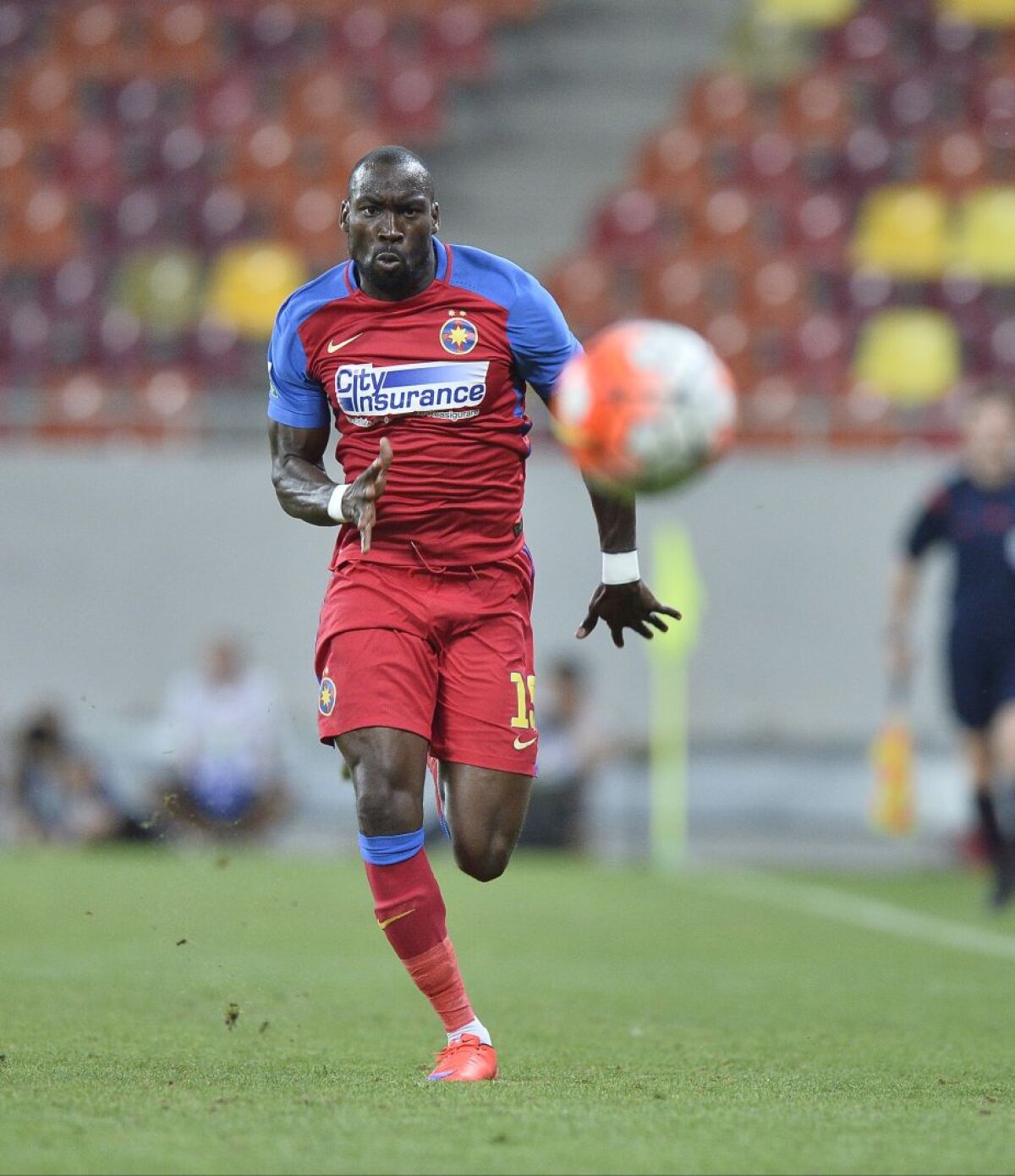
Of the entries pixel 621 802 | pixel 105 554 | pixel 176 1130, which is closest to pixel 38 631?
pixel 105 554

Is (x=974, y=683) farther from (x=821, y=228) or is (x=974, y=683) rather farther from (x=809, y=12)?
(x=809, y=12)

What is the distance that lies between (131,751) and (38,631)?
5.02ft

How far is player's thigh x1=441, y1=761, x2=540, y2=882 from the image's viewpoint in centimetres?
509

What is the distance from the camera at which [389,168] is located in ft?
16.3

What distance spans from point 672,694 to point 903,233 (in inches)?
197

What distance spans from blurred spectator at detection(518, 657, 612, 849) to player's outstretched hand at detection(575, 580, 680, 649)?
8.56 metres

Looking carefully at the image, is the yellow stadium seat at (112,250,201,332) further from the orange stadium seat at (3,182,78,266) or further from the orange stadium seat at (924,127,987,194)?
the orange stadium seat at (924,127,987,194)

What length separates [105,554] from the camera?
53.5 feet

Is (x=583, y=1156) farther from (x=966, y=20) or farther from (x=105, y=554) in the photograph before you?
(x=966, y=20)

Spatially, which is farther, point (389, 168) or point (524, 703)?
point (524, 703)

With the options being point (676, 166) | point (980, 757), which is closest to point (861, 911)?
point (980, 757)

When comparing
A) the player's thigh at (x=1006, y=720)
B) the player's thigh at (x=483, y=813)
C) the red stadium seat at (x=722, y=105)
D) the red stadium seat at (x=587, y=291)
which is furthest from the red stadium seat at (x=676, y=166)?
the player's thigh at (x=483, y=813)

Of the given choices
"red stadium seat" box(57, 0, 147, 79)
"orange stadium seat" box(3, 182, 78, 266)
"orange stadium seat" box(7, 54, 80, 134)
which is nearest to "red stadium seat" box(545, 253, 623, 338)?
"orange stadium seat" box(3, 182, 78, 266)

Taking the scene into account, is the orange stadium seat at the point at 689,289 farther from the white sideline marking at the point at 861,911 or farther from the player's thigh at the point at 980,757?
the player's thigh at the point at 980,757
